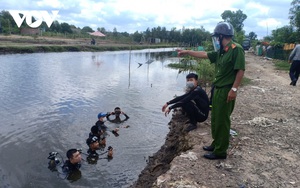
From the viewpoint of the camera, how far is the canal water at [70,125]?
659 cm

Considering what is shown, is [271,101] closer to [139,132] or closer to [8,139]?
[139,132]

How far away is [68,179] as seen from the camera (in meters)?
6.45

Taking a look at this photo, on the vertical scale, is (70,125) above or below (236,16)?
below

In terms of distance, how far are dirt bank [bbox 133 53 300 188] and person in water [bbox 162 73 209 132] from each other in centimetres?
38

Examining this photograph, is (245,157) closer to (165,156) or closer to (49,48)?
(165,156)

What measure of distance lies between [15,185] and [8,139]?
272 centimetres

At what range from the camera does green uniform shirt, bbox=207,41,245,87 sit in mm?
4352

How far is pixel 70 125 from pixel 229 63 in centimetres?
693

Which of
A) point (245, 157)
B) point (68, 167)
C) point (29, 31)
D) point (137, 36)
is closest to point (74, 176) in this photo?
point (68, 167)

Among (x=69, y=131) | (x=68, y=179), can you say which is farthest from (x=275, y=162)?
(x=69, y=131)

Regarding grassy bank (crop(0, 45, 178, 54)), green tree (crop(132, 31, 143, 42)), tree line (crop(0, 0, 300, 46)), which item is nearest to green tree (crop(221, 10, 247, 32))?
tree line (crop(0, 0, 300, 46))

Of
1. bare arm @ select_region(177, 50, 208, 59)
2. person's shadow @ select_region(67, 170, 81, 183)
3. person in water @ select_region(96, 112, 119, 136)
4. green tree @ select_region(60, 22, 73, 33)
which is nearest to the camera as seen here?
bare arm @ select_region(177, 50, 208, 59)

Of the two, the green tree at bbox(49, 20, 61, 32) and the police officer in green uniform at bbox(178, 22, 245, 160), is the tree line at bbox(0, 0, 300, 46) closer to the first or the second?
the green tree at bbox(49, 20, 61, 32)

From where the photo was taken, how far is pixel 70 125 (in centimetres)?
986
